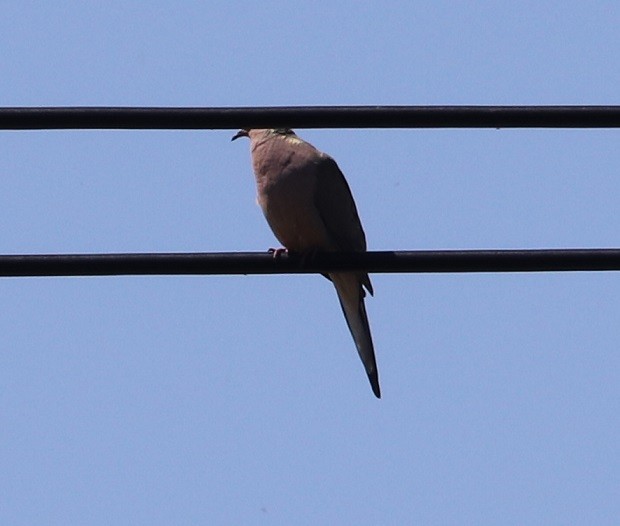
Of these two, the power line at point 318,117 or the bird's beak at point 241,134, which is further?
the bird's beak at point 241,134

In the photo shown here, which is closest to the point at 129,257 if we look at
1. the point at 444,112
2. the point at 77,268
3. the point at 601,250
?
Answer: the point at 77,268

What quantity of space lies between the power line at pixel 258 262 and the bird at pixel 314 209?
254 centimetres

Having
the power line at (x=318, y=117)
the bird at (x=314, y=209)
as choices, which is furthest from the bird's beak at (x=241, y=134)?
the power line at (x=318, y=117)

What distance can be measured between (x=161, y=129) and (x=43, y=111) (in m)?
0.39

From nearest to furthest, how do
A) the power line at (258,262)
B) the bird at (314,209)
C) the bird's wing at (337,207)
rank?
the power line at (258,262) < the bird at (314,209) < the bird's wing at (337,207)

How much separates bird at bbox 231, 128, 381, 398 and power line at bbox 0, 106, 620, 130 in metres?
2.56

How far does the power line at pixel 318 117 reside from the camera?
4930mm

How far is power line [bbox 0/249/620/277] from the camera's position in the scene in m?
4.91

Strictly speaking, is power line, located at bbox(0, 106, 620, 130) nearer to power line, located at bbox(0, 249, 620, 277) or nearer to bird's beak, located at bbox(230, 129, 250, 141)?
power line, located at bbox(0, 249, 620, 277)

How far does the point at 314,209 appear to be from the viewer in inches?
304

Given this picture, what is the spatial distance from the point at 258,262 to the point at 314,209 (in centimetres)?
270

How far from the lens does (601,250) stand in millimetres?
4918

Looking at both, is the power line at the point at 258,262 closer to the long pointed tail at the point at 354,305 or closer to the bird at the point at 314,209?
the bird at the point at 314,209

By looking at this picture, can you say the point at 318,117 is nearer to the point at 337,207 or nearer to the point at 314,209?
the point at 314,209
